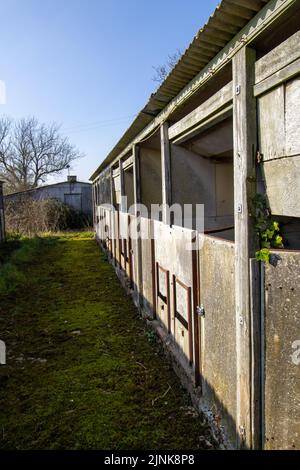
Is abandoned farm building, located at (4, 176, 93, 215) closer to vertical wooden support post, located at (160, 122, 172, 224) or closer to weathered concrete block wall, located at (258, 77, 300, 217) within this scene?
vertical wooden support post, located at (160, 122, 172, 224)

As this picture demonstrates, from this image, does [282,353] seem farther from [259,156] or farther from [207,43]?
[207,43]

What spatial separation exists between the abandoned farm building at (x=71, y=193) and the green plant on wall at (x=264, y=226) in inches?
916

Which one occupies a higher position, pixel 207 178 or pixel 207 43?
pixel 207 43

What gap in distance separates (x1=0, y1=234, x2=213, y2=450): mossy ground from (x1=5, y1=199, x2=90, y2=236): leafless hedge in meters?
12.8

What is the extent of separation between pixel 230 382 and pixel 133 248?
161 inches

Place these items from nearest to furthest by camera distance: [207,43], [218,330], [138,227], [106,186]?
[207,43] < [218,330] < [138,227] < [106,186]

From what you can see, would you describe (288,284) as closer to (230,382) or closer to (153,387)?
(230,382)

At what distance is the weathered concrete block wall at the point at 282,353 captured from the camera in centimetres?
176

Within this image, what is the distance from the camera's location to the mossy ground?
2805 millimetres

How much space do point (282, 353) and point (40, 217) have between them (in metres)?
20.5

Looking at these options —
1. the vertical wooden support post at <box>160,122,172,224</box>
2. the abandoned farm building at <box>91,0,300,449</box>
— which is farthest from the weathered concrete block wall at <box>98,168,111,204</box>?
the abandoned farm building at <box>91,0,300,449</box>

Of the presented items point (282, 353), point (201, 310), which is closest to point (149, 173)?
point (201, 310)

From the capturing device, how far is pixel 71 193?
2495 centimetres
